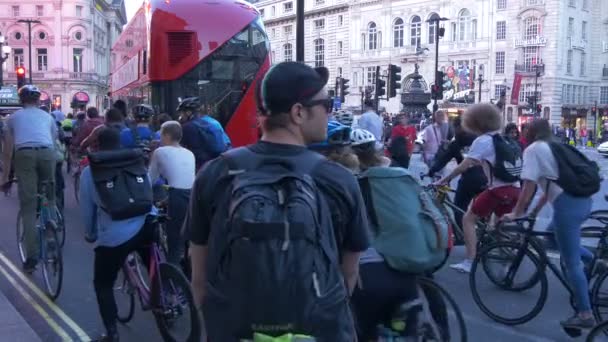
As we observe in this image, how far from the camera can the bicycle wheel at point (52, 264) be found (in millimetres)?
6219

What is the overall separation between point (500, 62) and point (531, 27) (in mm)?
4189

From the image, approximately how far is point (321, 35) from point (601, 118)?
3560 centimetres

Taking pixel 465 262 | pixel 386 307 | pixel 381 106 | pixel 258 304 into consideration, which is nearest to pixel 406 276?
pixel 386 307

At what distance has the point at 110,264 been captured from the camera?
187 inches

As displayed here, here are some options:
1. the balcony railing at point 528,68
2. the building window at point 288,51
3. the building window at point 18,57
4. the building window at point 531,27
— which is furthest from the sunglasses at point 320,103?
the building window at point 288,51

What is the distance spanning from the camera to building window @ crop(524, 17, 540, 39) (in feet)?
198

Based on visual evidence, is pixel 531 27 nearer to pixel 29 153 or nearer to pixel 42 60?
pixel 42 60

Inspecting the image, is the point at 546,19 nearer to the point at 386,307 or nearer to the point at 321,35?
the point at 321,35

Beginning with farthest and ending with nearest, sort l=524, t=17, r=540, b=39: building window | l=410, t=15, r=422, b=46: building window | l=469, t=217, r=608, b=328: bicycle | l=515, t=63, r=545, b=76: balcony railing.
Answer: l=410, t=15, r=422, b=46: building window
l=524, t=17, r=540, b=39: building window
l=515, t=63, r=545, b=76: balcony railing
l=469, t=217, r=608, b=328: bicycle

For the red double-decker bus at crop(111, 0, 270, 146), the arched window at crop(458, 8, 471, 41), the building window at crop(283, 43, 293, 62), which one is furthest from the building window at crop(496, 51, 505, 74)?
the red double-decker bus at crop(111, 0, 270, 146)

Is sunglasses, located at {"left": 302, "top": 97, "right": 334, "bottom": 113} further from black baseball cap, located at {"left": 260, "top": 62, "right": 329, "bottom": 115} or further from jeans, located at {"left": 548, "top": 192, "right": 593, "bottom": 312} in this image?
jeans, located at {"left": 548, "top": 192, "right": 593, "bottom": 312}

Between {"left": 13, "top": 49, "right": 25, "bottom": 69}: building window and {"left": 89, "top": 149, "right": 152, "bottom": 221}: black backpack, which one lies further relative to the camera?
{"left": 13, "top": 49, "right": 25, "bottom": 69}: building window

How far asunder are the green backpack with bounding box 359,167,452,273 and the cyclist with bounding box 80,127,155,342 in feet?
6.45

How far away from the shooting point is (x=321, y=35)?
277 ft
